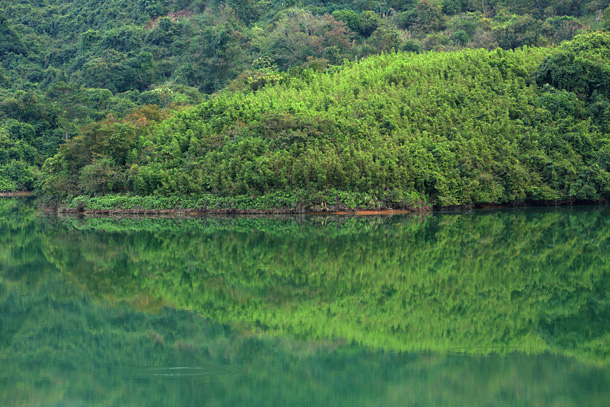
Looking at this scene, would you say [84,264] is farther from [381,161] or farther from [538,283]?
[381,161]

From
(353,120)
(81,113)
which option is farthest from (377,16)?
(353,120)

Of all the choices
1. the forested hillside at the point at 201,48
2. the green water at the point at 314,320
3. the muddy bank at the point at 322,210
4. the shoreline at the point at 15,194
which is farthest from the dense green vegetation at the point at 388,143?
the shoreline at the point at 15,194

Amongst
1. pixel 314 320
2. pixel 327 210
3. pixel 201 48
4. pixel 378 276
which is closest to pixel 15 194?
pixel 201 48

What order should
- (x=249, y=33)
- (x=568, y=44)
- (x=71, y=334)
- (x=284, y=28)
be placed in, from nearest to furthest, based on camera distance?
(x=71, y=334), (x=568, y=44), (x=284, y=28), (x=249, y=33)

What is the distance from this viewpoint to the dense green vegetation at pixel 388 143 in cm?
3059

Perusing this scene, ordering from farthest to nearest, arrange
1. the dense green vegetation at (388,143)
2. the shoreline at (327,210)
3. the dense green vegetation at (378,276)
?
the dense green vegetation at (388,143) → the shoreline at (327,210) → the dense green vegetation at (378,276)

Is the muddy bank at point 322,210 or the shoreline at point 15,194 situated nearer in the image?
the muddy bank at point 322,210

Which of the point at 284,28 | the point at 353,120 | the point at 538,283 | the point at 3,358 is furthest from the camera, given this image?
the point at 284,28

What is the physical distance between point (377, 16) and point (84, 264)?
44.9 meters

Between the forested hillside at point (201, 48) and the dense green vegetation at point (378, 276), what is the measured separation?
15998 mm

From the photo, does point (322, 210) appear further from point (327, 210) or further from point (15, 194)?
point (15, 194)

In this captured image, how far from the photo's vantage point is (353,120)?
32.4m

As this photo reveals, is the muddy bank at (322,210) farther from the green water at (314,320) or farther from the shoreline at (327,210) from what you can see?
the green water at (314,320)

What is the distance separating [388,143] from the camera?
31.6 metres
